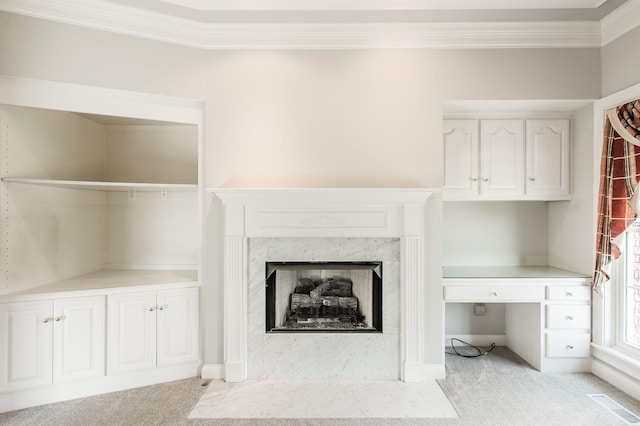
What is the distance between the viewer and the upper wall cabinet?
2912 mm

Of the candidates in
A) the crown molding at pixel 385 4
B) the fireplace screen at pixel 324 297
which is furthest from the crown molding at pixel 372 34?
the fireplace screen at pixel 324 297

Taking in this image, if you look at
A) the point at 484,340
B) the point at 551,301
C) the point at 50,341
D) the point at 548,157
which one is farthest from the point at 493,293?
the point at 50,341

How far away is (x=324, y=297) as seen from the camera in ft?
8.98

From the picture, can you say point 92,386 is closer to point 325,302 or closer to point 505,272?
point 325,302

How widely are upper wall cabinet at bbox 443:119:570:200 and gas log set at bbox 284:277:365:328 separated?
4.23ft

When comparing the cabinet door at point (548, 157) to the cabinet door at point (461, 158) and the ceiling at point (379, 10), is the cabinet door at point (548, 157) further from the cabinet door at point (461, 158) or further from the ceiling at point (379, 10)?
the ceiling at point (379, 10)

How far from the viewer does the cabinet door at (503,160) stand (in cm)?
293

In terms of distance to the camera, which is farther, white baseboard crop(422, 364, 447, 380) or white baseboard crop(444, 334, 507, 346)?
white baseboard crop(444, 334, 507, 346)

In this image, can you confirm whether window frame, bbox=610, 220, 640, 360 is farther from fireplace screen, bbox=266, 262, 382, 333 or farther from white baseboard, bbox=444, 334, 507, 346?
fireplace screen, bbox=266, 262, 382, 333

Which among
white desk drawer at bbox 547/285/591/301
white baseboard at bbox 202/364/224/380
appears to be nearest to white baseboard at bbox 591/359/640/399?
white desk drawer at bbox 547/285/591/301

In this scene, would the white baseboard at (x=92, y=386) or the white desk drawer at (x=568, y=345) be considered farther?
the white desk drawer at (x=568, y=345)

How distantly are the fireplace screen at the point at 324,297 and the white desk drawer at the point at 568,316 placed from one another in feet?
4.73

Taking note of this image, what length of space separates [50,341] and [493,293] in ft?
11.1

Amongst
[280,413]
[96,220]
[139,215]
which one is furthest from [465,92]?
[96,220]
